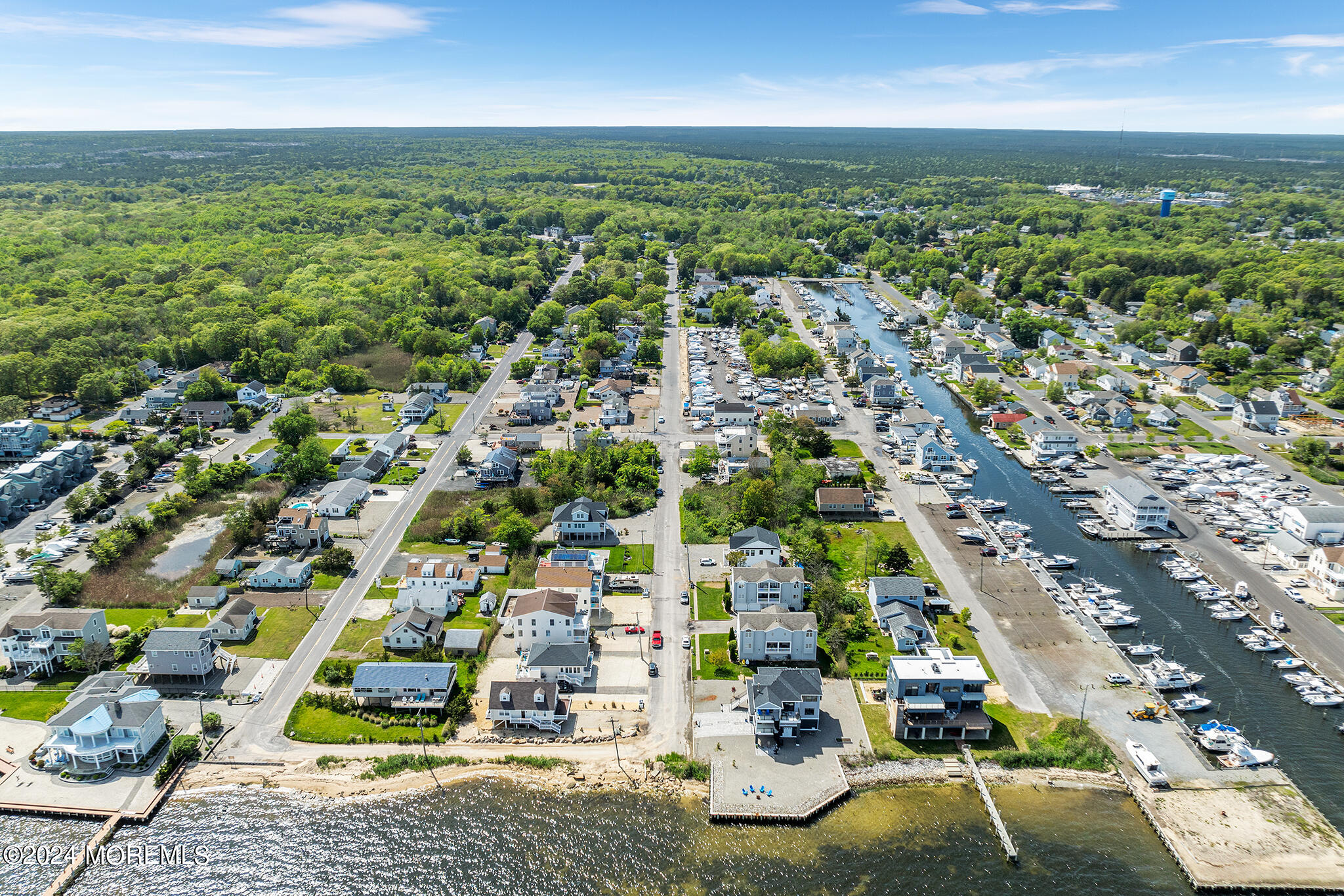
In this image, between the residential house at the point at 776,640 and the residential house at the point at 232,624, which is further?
the residential house at the point at 232,624

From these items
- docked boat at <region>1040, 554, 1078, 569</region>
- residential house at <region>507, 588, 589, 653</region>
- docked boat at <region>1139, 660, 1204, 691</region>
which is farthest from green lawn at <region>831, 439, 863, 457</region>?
residential house at <region>507, 588, 589, 653</region>

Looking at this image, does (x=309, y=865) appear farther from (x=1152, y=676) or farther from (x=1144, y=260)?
(x=1144, y=260)

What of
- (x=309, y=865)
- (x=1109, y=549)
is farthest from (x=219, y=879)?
(x=1109, y=549)

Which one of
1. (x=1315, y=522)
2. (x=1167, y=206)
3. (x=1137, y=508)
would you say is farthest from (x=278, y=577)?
(x=1167, y=206)

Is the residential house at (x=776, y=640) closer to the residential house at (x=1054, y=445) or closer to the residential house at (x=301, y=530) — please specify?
the residential house at (x=301, y=530)

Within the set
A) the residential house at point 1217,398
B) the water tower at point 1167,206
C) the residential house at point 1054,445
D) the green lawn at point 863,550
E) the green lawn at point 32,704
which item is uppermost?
the water tower at point 1167,206

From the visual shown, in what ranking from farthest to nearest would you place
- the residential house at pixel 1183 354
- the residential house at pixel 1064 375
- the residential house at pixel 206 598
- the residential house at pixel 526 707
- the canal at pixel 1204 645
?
1. the residential house at pixel 1183 354
2. the residential house at pixel 1064 375
3. the residential house at pixel 206 598
4. the residential house at pixel 526 707
5. the canal at pixel 1204 645

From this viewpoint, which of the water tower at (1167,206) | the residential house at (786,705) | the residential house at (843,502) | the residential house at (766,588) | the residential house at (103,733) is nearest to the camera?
the residential house at (103,733)

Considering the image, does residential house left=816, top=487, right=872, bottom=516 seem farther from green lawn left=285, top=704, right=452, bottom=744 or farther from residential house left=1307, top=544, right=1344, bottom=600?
green lawn left=285, top=704, right=452, bottom=744

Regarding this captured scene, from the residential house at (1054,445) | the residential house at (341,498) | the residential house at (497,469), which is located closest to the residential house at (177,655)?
the residential house at (341,498)

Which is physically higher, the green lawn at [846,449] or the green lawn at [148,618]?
the green lawn at [846,449]
